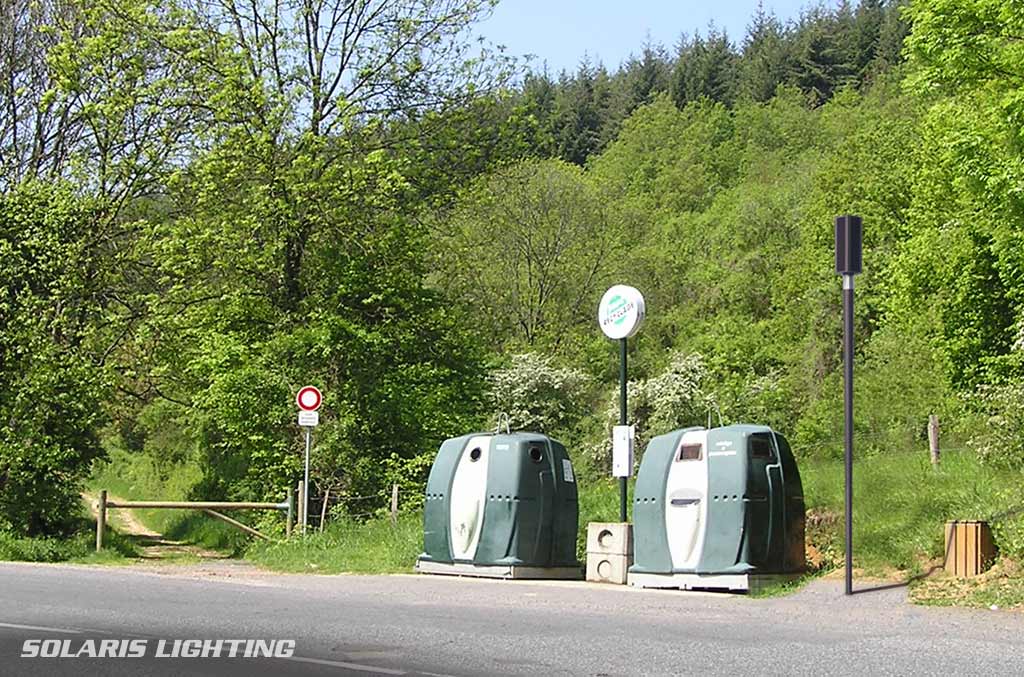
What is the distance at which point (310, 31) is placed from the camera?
28328 millimetres

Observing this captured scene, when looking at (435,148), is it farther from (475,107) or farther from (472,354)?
(472,354)

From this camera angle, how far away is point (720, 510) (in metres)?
14.3

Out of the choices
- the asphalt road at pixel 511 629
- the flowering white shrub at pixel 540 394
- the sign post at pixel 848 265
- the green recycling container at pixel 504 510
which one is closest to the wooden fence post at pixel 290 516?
the green recycling container at pixel 504 510

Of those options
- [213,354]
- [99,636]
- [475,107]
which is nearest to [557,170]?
[475,107]

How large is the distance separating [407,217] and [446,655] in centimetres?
1993

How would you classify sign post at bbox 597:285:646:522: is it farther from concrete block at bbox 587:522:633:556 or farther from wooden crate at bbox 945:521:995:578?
wooden crate at bbox 945:521:995:578

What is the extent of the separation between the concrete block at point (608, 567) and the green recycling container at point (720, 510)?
556 millimetres

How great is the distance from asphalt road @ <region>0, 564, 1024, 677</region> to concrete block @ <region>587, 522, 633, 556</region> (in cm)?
83

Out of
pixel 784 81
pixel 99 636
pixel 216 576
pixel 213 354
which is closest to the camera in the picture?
pixel 99 636

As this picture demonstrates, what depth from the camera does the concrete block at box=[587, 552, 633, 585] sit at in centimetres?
1577

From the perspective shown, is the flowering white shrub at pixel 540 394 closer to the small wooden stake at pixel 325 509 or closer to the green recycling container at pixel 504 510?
the small wooden stake at pixel 325 509

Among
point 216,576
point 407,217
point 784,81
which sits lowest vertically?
point 216,576

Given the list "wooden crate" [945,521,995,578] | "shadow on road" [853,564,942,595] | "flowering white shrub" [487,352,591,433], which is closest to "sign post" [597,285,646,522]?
"shadow on road" [853,564,942,595]

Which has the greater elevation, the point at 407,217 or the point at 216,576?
the point at 407,217
